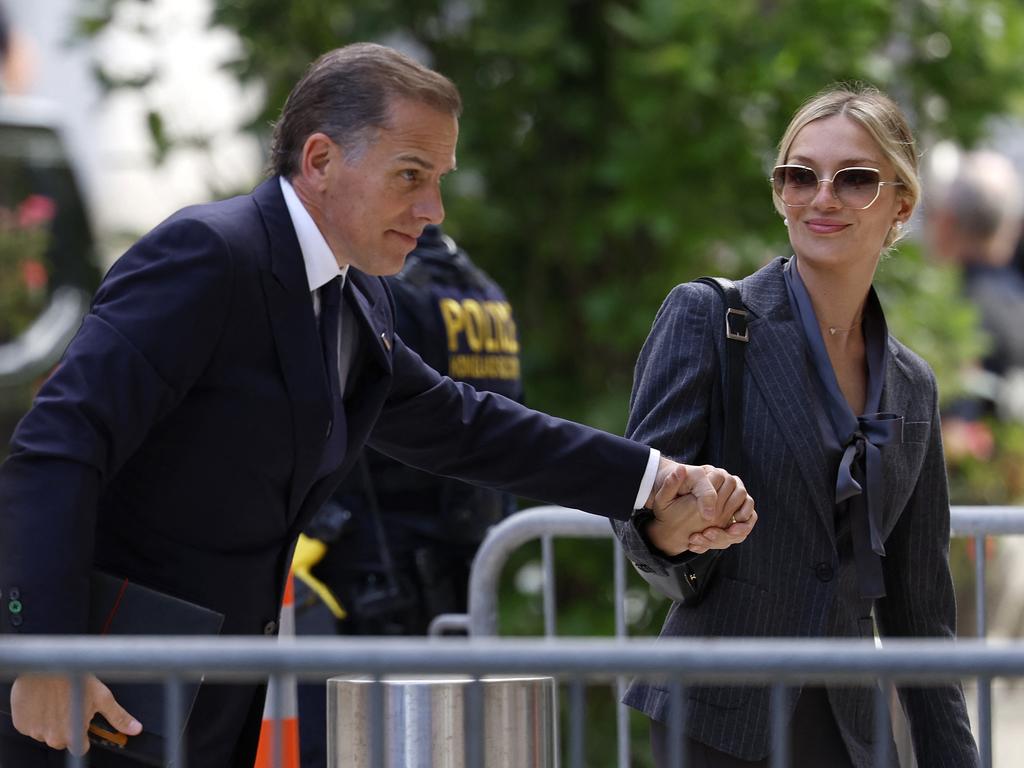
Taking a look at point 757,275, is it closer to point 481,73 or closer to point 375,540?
point 375,540

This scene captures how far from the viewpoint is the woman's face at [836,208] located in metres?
3.33

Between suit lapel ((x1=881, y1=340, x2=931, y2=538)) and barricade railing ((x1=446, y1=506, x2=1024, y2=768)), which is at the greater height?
suit lapel ((x1=881, y1=340, x2=931, y2=538))

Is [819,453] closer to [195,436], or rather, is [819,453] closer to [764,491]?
[764,491]

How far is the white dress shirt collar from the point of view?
313 cm

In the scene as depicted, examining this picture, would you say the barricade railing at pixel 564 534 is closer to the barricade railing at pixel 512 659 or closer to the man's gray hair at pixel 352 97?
the man's gray hair at pixel 352 97

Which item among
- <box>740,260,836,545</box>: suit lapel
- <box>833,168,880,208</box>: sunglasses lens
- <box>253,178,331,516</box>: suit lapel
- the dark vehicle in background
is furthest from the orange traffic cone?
the dark vehicle in background

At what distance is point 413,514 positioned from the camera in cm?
492

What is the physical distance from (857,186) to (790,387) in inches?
17.4

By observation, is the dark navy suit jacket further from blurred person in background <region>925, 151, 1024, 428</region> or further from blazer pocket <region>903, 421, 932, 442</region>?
blurred person in background <region>925, 151, 1024, 428</region>

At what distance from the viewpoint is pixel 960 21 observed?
640cm

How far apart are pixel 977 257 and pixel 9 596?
7.40 metres

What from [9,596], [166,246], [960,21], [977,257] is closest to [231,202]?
[166,246]

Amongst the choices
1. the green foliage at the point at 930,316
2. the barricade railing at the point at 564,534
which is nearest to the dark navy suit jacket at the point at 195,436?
the barricade railing at the point at 564,534

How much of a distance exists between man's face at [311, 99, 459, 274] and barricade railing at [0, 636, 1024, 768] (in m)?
1.15
